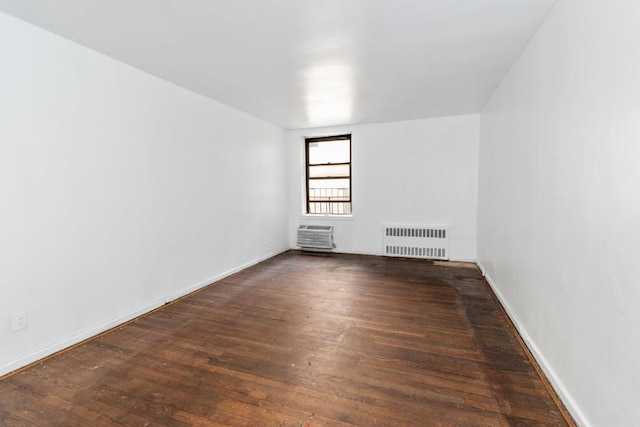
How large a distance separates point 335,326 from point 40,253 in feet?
7.89

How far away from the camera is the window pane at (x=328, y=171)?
5.79 meters

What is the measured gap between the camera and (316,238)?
18.4ft

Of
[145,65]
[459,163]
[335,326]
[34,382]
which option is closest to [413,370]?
[335,326]

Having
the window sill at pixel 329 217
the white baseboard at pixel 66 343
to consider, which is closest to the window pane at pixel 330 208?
the window sill at pixel 329 217

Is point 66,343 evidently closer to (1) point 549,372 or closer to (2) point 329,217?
(1) point 549,372

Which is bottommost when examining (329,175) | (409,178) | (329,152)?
(409,178)

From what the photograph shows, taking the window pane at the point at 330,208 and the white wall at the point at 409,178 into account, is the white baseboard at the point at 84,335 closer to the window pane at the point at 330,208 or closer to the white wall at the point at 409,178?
the window pane at the point at 330,208

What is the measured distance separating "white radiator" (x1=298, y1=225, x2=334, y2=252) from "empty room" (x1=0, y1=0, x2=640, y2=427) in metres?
1.56

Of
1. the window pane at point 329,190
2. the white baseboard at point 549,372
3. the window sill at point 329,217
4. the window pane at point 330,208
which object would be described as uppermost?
the window pane at point 329,190

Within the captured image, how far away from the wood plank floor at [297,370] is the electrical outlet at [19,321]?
31 cm

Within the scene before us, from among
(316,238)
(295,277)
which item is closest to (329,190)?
(316,238)

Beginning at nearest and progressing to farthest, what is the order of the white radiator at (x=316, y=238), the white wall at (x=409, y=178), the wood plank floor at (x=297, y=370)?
the wood plank floor at (x=297, y=370), the white wall at (x=409, y=178), the white radiator at (x=316, y=238)

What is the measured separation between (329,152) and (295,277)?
2802 mm

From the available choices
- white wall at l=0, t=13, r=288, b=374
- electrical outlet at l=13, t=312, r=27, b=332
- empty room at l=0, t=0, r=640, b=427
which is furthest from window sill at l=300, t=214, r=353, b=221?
electrical outlet at l=13, t=312, r=27, b=332
